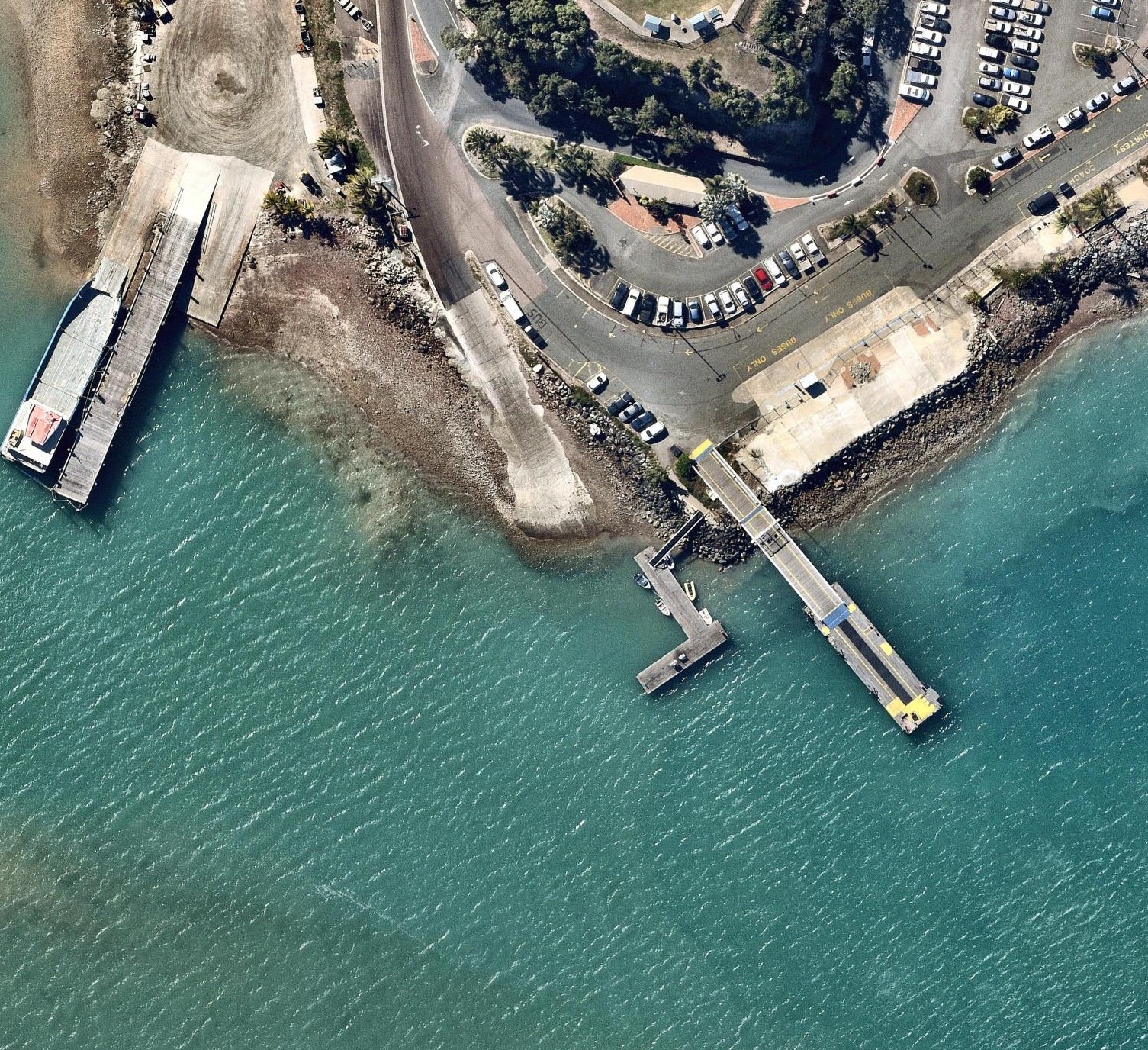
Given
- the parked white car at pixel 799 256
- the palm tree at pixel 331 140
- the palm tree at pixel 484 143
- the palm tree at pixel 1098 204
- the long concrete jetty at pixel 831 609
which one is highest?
the palm tree at pixel 1098 204

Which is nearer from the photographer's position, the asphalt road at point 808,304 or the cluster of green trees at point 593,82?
the cluster of green trees at point 593,82

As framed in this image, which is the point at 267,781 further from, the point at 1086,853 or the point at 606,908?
the point at 1086,853

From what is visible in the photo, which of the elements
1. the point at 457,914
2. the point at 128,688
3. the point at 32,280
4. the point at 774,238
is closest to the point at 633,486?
the point at 774,238

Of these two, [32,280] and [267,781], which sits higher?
[32,280]

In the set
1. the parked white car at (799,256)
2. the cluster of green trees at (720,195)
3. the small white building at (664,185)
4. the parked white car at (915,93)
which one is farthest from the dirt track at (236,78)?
the parked white car at (915,93)

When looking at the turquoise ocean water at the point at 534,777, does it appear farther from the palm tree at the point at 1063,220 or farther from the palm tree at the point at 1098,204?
the palm tree at the point at 1098,204

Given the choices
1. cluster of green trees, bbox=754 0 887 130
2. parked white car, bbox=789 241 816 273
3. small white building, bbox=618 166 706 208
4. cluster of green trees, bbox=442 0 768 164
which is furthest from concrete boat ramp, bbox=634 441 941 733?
cluster of green trees, bbox=754 0 887 130
